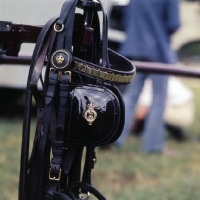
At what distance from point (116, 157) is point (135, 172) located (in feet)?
1.23

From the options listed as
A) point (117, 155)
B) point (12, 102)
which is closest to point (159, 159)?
point (117, 155)

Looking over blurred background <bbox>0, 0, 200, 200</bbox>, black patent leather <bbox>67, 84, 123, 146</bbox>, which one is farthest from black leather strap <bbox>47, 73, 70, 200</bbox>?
blurred background <bbox>0, 0, 200, 200</bbox>

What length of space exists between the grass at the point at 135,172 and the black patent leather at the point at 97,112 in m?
1.61

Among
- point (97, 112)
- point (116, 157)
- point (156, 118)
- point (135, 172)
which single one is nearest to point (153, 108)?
point (156, 118)

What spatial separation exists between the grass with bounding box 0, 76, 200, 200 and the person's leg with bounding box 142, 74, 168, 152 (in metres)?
0.11

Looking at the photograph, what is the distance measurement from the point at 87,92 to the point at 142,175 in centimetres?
229

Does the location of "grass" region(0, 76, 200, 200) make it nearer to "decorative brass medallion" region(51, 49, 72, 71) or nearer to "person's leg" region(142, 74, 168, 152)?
"person's leg" region(142, 74, 168, 152)

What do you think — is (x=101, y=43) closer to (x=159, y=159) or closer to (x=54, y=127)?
(x=54, y=127)

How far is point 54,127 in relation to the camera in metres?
1.50

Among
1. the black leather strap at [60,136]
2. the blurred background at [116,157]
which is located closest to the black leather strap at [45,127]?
the black leather strap at [60,136]

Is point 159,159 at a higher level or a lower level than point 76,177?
lower

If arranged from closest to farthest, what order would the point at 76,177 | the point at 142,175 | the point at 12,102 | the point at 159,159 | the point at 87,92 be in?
1. the point at 87,92
2. the point at 76,177
3. the point at 142,175
4. the point at 159,159
5. the point at 12,102

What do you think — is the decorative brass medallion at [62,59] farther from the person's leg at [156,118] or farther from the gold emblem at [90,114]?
the person's leg at [156,118]

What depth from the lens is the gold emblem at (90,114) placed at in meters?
1.47
